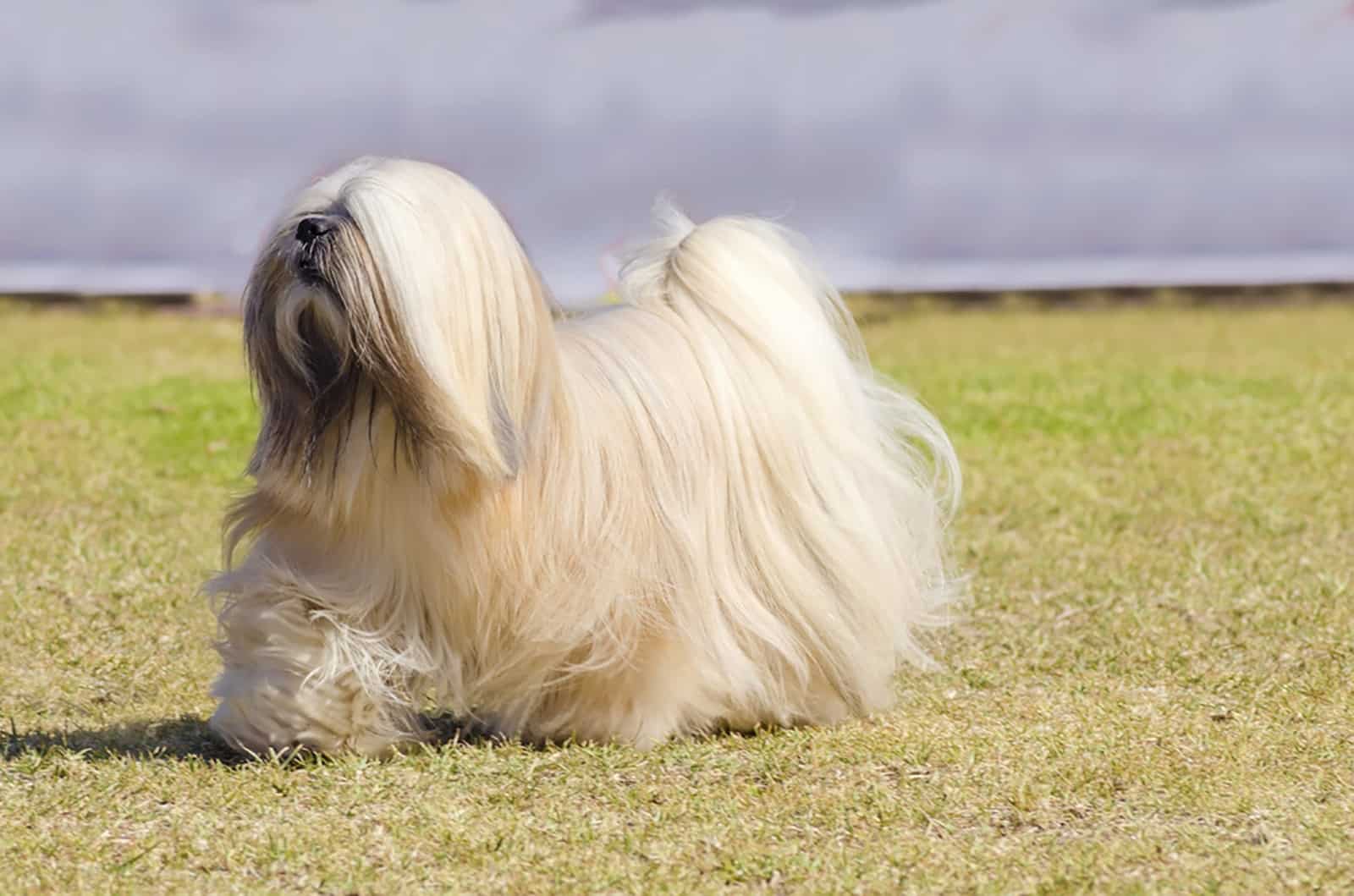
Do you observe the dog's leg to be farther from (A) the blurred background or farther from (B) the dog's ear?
(A) the blurred background

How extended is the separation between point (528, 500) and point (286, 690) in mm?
588

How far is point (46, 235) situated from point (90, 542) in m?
5.58

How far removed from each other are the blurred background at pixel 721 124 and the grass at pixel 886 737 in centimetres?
288

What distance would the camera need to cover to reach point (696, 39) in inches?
459

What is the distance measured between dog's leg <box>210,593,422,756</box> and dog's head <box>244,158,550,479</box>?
0.29 meters

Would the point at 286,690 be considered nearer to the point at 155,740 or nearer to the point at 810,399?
the point at 155,740

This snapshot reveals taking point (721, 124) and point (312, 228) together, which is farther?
point (721, 124)

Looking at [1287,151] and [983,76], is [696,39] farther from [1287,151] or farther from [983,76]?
[1287,151]

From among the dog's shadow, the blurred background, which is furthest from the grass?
the blurred background

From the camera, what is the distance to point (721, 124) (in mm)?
11586

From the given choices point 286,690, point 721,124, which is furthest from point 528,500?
point 721,124

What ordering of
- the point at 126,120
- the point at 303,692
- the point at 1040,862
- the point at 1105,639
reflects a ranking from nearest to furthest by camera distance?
1. the point at 1040,862
2. the point at 303,692
3. the point at 1105,639
4. the point at 126,120

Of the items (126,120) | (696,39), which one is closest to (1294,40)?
(696,39)

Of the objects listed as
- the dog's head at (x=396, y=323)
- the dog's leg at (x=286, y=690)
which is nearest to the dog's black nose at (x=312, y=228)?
the dog's head at (x=396, y=323)
